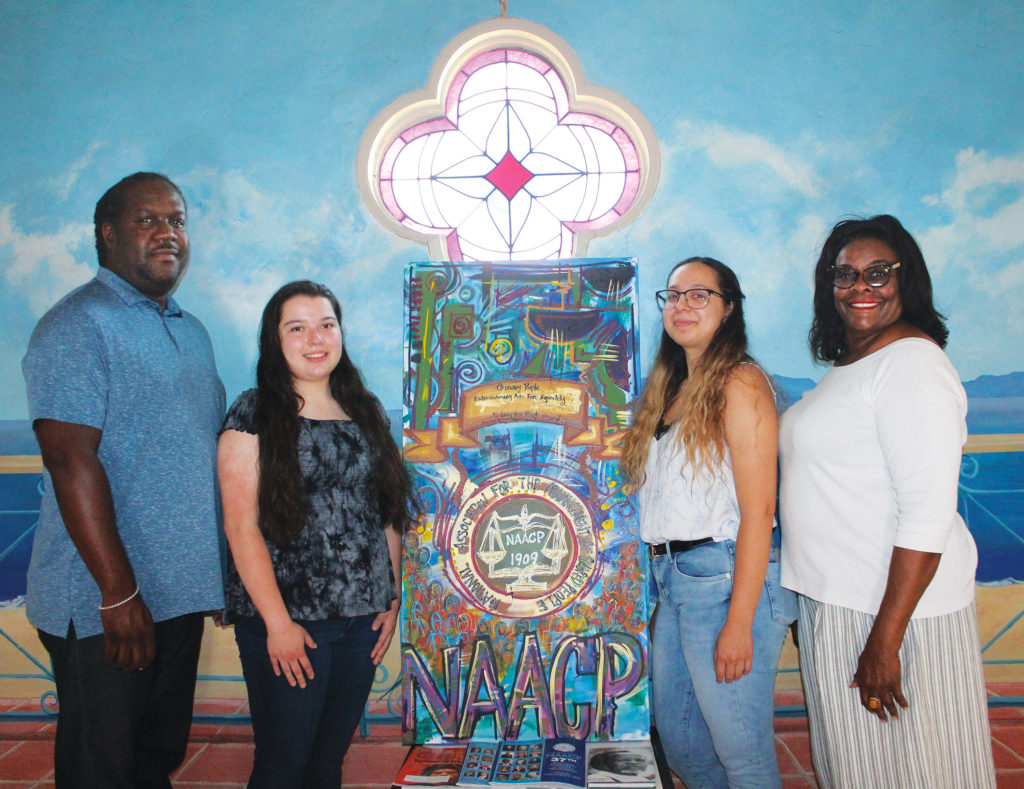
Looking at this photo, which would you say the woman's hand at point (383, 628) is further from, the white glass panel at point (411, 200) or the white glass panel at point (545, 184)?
the white glass panel at point (545, 184)

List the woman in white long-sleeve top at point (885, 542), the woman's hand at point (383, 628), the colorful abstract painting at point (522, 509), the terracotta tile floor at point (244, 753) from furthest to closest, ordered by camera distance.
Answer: the terracotta tile floor at point (244, 753)
the colorful abstract painting at point (522, 509)
the woman's hand at point (383, 628)
the woman in white long-sleeve top at point (885, 542)

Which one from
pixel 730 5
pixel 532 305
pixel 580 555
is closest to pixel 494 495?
pixel 580 555

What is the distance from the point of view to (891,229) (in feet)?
5.76

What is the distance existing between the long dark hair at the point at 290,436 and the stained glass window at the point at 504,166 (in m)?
0.91

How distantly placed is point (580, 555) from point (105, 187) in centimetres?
242

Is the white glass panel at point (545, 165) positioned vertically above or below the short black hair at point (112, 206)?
above

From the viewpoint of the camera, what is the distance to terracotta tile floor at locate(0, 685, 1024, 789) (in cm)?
239

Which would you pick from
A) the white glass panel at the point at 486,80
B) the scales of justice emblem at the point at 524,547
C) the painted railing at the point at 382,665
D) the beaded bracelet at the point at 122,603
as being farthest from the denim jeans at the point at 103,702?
the white glass panel at the point at 486,80

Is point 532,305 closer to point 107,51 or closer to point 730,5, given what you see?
point 730,5

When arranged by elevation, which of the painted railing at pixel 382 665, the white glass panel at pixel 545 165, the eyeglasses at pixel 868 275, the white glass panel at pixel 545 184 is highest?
the white glass panel at pixel 545 165

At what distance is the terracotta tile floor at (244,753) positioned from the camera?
2.39 m

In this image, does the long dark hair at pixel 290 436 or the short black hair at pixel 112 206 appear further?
the short black hair at pixel 112 206

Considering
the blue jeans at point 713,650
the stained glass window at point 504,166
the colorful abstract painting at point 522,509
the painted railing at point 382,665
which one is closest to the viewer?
the blue jeans at point 713,650

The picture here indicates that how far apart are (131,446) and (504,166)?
1774 millimetres
